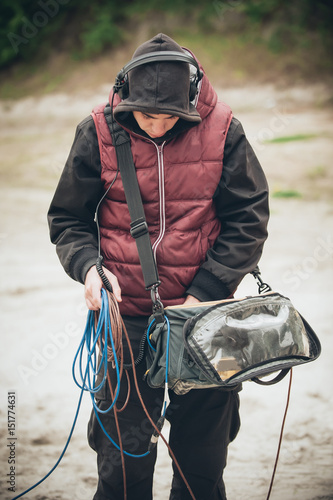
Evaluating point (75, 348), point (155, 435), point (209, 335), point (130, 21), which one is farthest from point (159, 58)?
point (130, 21)

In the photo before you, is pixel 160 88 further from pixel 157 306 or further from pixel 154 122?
pixel 157 306

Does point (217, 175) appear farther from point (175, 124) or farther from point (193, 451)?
point (193, 451)

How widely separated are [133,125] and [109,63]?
660 inches

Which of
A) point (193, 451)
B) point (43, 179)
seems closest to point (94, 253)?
point (193, 451)

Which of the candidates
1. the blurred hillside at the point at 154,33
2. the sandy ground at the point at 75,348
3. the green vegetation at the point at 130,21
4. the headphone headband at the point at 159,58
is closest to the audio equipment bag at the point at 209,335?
the headphone headband at the point at 159,58

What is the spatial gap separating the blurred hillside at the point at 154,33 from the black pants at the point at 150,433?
1395 centimetres

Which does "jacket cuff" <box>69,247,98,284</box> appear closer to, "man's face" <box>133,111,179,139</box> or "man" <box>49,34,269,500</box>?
"man" <box>49,34,269,500</box>

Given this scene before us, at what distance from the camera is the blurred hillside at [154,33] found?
15.5 m

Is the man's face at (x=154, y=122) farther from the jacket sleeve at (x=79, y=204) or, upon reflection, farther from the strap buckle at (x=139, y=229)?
the strap buckle at (x=139, y=229)

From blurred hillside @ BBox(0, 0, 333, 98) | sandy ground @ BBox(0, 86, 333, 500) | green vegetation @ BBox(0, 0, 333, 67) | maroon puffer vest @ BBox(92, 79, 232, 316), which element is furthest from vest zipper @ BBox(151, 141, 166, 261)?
green vegetation @ BBox(0, 0, 333, 67)

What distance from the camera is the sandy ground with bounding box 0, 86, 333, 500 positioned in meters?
2.59

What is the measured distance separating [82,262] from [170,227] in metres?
0.33

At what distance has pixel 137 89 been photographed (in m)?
1.62

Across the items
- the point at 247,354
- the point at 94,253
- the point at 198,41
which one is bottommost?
the point at 247,354
